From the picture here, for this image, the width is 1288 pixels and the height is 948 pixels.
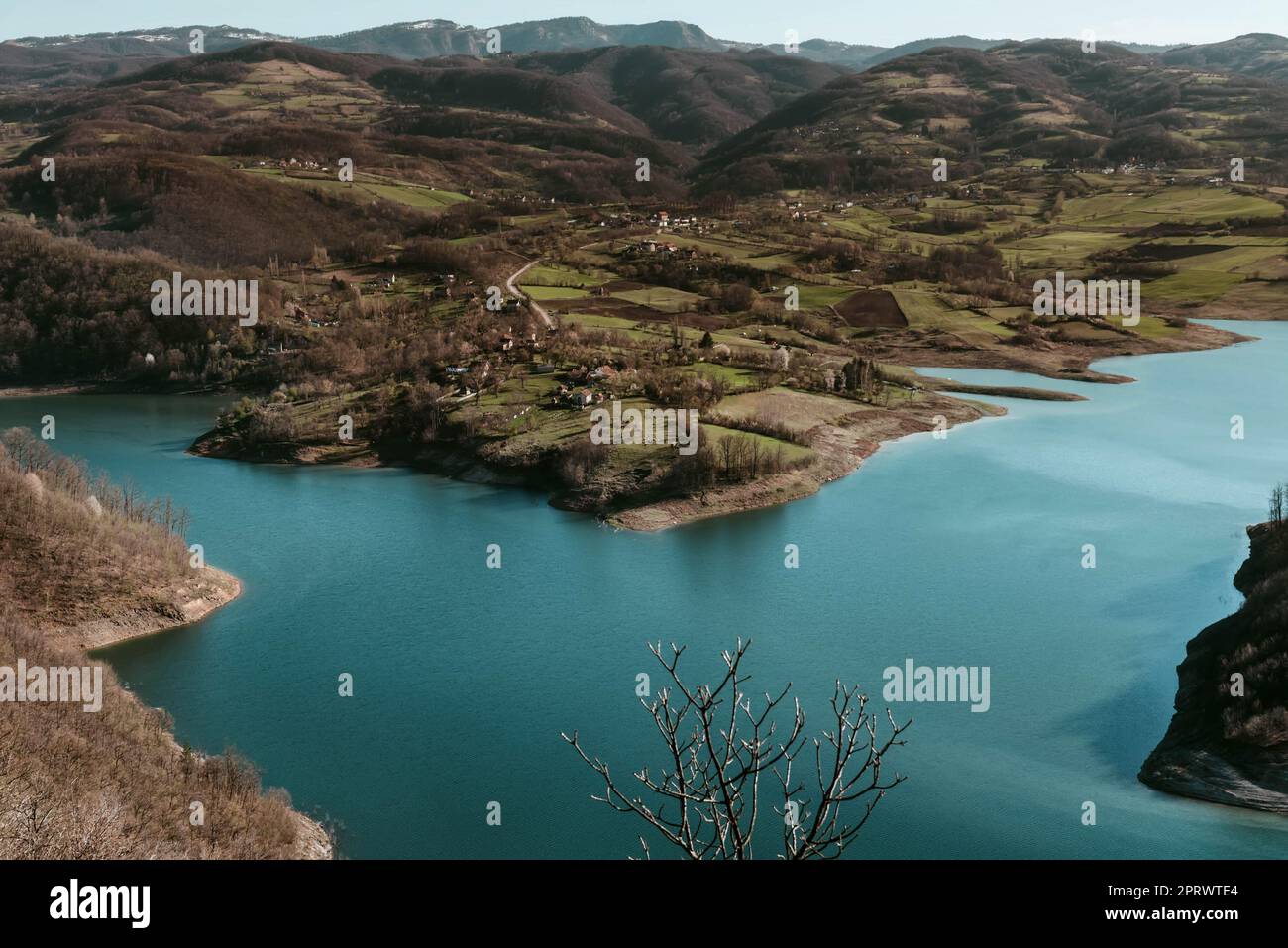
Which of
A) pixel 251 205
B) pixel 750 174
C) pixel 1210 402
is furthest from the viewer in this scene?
pixel 750 174

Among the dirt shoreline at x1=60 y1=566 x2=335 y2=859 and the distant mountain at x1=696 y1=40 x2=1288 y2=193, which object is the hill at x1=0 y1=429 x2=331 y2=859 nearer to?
the dirt shoreline at x1=60 y1=566 x2=335 y2=859

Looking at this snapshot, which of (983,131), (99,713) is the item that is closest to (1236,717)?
(99,713)

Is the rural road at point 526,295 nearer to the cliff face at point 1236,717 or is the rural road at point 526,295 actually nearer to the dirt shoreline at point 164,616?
the dirt shoreline at point 164,616

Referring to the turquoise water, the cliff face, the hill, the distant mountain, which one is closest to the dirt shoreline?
the hill

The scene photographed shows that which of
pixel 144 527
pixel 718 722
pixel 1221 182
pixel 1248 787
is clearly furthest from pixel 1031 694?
pixel 1221 182

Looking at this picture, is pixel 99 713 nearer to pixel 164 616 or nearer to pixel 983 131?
pixel 164 616
